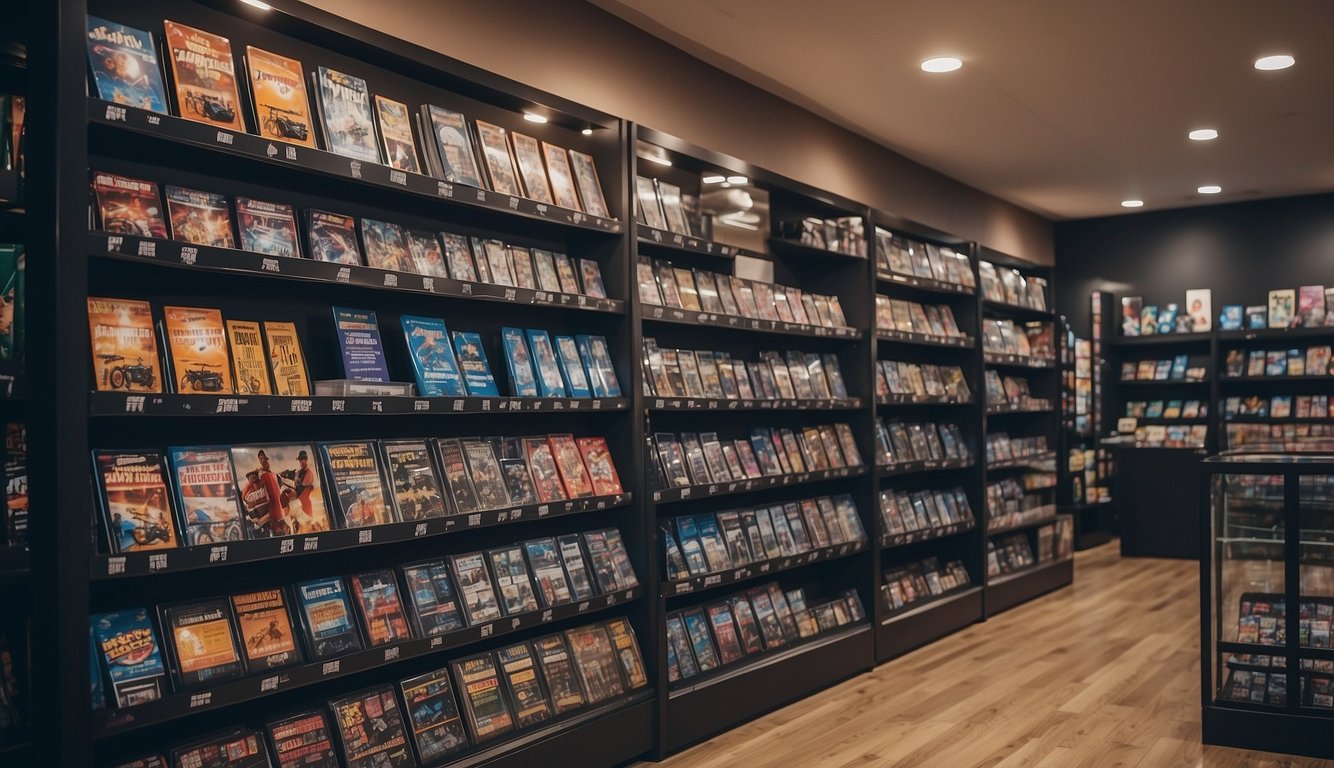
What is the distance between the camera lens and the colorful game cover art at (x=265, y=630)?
2.70 meters

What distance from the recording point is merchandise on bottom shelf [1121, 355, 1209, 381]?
963 cm

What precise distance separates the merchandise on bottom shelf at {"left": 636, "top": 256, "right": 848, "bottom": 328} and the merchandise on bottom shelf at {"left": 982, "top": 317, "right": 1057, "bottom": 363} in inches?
77.1

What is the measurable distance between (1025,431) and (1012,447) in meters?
0.59

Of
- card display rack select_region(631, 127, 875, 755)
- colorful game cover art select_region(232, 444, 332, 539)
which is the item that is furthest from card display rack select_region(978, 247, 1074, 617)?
colorful game cover art select_region(232, 444, 332, 539)

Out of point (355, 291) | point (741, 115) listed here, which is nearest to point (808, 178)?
point (741, 115)

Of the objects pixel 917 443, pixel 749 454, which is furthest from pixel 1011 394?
pixel 749 454

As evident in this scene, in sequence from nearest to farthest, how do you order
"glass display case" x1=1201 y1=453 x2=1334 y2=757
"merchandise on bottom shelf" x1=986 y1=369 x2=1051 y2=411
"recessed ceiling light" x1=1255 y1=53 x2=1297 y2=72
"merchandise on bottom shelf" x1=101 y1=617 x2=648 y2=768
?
"merchandise on bottom shelf" x1=101 y1=617 x2=648 y2=768 → "glass display case" x1=1201 y1=453 x2=1334 y2=757 → "recessed ceiling light" x1=1255 y1=53 x2=1297 y2=72 → "merchandise on bottom shelf" x1=986 y1=369 x2=1051 y2=411

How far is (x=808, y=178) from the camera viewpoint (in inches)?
226

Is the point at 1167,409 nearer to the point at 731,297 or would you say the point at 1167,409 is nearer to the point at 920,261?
the point at 920,261

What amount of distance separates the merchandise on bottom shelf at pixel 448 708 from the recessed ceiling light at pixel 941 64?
2945 millimetres

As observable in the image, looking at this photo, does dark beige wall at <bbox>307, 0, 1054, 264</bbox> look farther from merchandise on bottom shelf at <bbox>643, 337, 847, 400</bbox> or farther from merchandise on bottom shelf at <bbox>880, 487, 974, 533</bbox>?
merchandise on bottom shelf at <bbox>880, 487, 974, 533</bbox>

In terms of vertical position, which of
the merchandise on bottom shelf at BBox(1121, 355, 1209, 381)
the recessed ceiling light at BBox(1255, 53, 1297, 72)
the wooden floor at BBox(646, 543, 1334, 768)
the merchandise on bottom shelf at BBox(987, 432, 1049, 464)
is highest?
the recessed ceiling light at BBox(1255, 53, 1297, 72)

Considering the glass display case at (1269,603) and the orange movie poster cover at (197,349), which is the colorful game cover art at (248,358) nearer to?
the orange movie poster cover at (197,349)

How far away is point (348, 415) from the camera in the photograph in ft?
10.3
